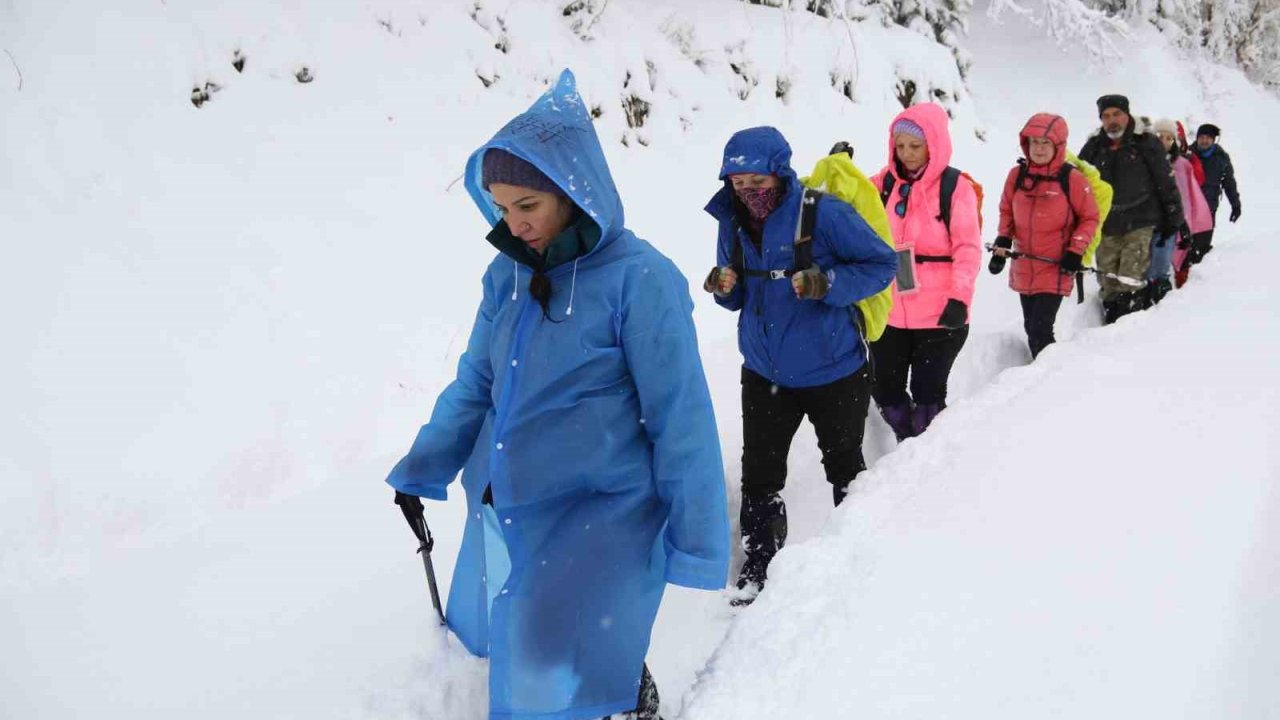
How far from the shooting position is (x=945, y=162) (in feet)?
14.0

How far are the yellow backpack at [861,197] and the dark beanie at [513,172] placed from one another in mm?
1743

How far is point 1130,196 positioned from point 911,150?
3626mm

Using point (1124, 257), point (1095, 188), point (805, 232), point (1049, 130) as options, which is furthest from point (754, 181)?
point (1124, 257)

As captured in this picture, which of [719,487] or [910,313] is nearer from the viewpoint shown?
[719,487]

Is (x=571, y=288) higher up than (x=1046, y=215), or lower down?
higher up

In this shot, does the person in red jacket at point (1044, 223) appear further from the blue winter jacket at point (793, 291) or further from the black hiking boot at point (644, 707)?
the black hiking boot at point (644, 707)

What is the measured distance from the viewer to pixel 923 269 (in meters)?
4.36

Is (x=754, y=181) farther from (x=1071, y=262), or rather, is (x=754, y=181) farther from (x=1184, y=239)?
(x=1184, y=239)

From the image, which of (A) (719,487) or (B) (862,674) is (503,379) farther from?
(B) (862,674)

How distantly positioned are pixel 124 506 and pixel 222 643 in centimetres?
157

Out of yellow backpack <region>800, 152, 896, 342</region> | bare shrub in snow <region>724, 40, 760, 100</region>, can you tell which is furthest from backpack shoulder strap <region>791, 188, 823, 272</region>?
bare shrub in snow <region>724, 40, 760, 100</region>

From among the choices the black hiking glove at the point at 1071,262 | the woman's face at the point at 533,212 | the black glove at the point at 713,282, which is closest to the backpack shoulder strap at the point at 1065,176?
the black hiking glove at the point at 1071,262

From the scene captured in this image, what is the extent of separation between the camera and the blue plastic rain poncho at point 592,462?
6.36 ft

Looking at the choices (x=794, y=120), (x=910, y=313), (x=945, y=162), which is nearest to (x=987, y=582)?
(x=910, y=313)
